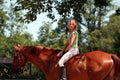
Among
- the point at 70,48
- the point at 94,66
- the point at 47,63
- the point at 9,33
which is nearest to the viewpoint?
the point at 94,66

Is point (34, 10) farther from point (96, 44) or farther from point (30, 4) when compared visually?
point (96, 44)

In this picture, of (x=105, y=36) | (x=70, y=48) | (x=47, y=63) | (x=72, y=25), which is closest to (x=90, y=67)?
(x=70, y=48)

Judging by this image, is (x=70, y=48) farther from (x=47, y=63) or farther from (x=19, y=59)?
(x=19, y=59)

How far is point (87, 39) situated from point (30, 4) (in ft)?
146

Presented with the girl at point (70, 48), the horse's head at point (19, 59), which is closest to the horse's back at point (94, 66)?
the girl at point (70, 48)

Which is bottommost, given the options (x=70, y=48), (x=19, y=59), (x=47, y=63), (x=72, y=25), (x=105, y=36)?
(x=105, y=36)

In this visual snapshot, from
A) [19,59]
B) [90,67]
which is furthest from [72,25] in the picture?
[19,59]

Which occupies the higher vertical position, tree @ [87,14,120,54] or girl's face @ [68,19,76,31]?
girl's face @ [68,19,76,31]

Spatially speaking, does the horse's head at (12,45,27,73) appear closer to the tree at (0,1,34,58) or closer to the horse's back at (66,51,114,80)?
the horse's back at (66,51,114,80)

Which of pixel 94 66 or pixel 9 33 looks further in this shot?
pixel 9 33

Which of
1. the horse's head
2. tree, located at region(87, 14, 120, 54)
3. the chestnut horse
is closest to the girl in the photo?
the chestnut horse

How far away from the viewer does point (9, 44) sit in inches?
2391

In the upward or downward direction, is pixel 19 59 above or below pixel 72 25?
below

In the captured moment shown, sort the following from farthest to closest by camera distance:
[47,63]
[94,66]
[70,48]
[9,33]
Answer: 1. [9,33]
2. [47,63]
3. [70,48]
4. [94,66]
